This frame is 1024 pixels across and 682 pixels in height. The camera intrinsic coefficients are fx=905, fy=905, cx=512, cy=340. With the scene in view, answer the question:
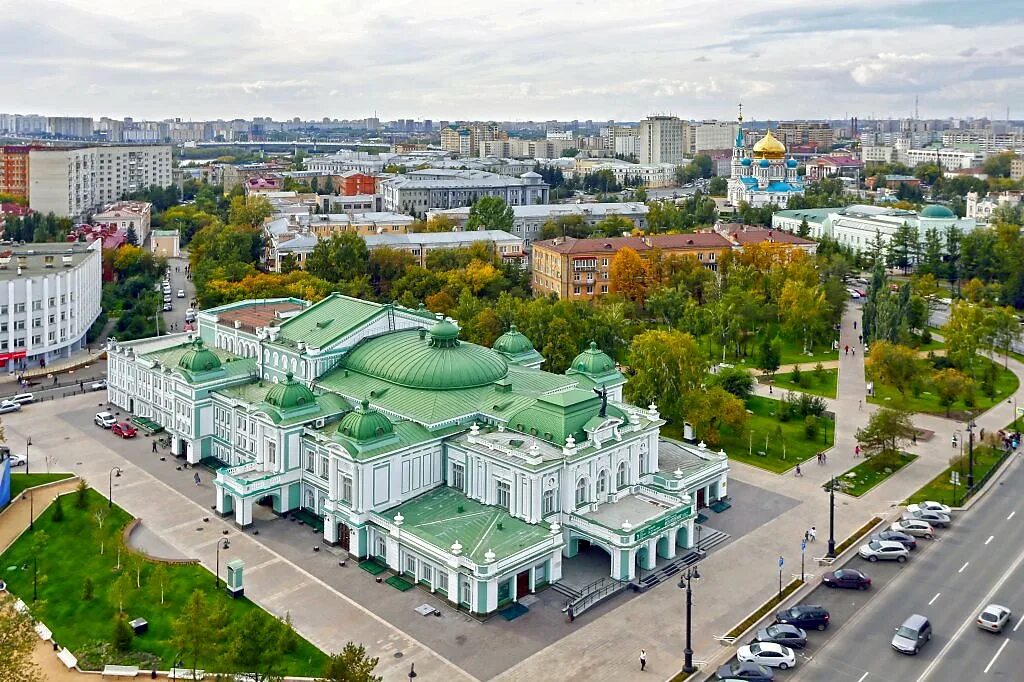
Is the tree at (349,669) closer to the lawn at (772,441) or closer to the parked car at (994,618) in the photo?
the parked car at (994,618)

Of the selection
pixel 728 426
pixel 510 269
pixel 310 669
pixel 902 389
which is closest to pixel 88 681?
pixel 310 669

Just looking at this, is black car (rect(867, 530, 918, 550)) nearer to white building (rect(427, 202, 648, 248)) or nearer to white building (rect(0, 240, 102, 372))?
white building (rect(0, 240, 102, 372))

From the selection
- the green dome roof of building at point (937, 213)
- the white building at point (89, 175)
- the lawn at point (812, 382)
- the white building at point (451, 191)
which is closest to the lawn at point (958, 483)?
the lawn at point (812, 382)

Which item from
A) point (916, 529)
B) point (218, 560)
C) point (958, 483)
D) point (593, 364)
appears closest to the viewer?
point (218, 560)

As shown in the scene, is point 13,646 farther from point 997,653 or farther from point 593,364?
point 593,364

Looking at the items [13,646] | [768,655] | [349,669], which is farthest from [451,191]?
[13,646]

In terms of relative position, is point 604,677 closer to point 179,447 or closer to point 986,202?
point 179,447
